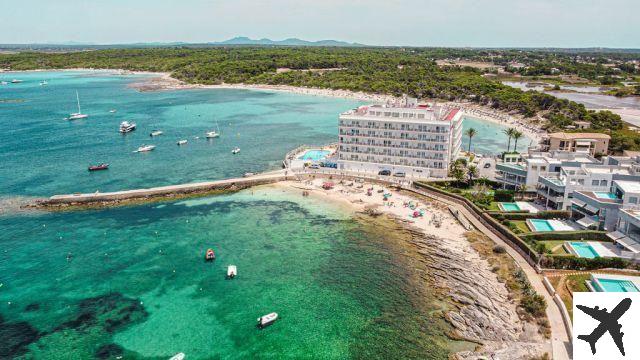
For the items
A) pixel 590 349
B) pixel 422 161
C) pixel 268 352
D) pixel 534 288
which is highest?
pixel 590 349

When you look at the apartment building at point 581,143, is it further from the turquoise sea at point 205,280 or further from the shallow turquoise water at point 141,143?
the shallow turquoise water at point 141,143

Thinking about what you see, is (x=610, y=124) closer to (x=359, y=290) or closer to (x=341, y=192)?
(x=341, y=192)

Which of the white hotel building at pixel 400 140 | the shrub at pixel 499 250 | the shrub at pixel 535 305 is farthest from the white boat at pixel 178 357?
the white hotel building at pixel 400 140

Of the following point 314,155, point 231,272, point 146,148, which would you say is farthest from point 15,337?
point 146,148

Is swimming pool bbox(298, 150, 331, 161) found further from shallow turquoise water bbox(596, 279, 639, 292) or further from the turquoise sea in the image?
shallow turquoise water bbox(596, 279, 639, 292)

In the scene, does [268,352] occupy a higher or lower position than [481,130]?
lower

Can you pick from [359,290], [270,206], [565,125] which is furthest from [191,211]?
[565,125]
